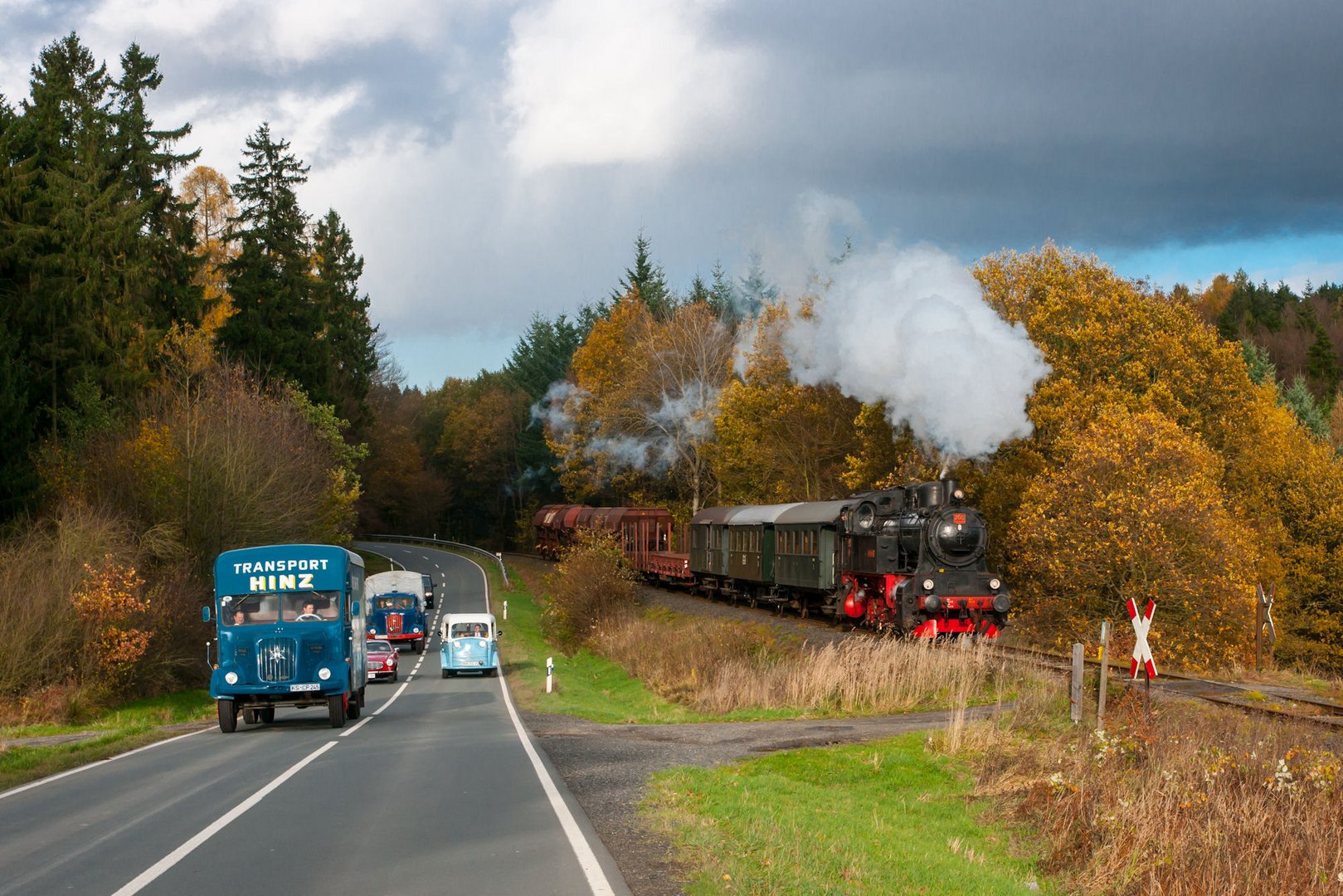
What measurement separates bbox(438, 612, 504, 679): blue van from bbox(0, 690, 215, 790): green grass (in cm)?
782

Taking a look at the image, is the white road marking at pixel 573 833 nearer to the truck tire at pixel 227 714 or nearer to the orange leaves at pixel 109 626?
the truck tire at pixel 227 714

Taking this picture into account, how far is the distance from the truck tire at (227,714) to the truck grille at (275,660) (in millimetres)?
748

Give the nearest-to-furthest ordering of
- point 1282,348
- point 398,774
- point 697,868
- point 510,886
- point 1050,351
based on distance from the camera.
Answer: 1. point 510,886
2. point 697,868
3. point 398,774
4. point 1050,351
5. point 1282,348

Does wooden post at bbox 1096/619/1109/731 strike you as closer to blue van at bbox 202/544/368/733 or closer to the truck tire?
blue van at bbox 202/544/368/733

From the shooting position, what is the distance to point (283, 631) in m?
19.7

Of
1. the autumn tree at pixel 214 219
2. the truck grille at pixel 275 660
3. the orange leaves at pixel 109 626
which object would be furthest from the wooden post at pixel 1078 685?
the autumn tree at pixel 214 219

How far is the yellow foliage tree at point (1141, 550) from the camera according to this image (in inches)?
1158

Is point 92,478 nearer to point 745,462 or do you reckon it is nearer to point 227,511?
point 227,511

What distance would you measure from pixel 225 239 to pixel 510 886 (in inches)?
2284

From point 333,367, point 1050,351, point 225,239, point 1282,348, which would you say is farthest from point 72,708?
point 1282,348

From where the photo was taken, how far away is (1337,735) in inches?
583

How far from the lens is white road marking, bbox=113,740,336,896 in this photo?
7.95 metres

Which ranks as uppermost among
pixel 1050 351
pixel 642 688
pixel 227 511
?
pixel 1050 351

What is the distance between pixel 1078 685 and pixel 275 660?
Answer: 12225 mm
